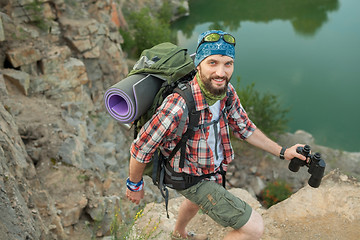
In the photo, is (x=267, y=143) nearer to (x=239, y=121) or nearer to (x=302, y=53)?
(x=239, y=121)

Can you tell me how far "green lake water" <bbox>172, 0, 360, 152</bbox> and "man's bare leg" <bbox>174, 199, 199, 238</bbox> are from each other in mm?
11914

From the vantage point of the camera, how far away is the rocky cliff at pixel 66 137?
449 centimetres

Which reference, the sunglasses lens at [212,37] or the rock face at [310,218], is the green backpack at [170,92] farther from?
the rock face at [310,218]

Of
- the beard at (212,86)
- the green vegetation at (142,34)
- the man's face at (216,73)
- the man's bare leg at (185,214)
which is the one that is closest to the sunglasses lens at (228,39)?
the man's face at (216,73)

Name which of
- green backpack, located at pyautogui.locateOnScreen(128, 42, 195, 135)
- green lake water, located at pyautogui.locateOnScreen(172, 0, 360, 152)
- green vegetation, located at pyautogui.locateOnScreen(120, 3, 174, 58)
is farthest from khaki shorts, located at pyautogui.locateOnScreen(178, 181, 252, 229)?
green vegetation, located at pyautogui.locateOnScreen(120, 3, 174, 58)

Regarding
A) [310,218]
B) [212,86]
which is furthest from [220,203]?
[310,218]

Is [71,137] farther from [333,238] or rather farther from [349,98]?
[349,98]

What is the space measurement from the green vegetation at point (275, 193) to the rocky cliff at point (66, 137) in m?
0.45

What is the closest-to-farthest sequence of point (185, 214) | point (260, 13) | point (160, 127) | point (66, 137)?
point (160, 127), point (185, 214), point (66, 137), point (260, 13)

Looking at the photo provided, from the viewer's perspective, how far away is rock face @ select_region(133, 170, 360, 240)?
4348 mm

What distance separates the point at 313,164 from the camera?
3209 mm

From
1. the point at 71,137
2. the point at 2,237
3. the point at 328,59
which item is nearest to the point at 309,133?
the point at 328,59

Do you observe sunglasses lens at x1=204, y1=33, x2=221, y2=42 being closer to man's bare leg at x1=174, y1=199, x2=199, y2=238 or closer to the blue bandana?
the blue bandana

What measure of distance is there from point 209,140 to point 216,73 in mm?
616
